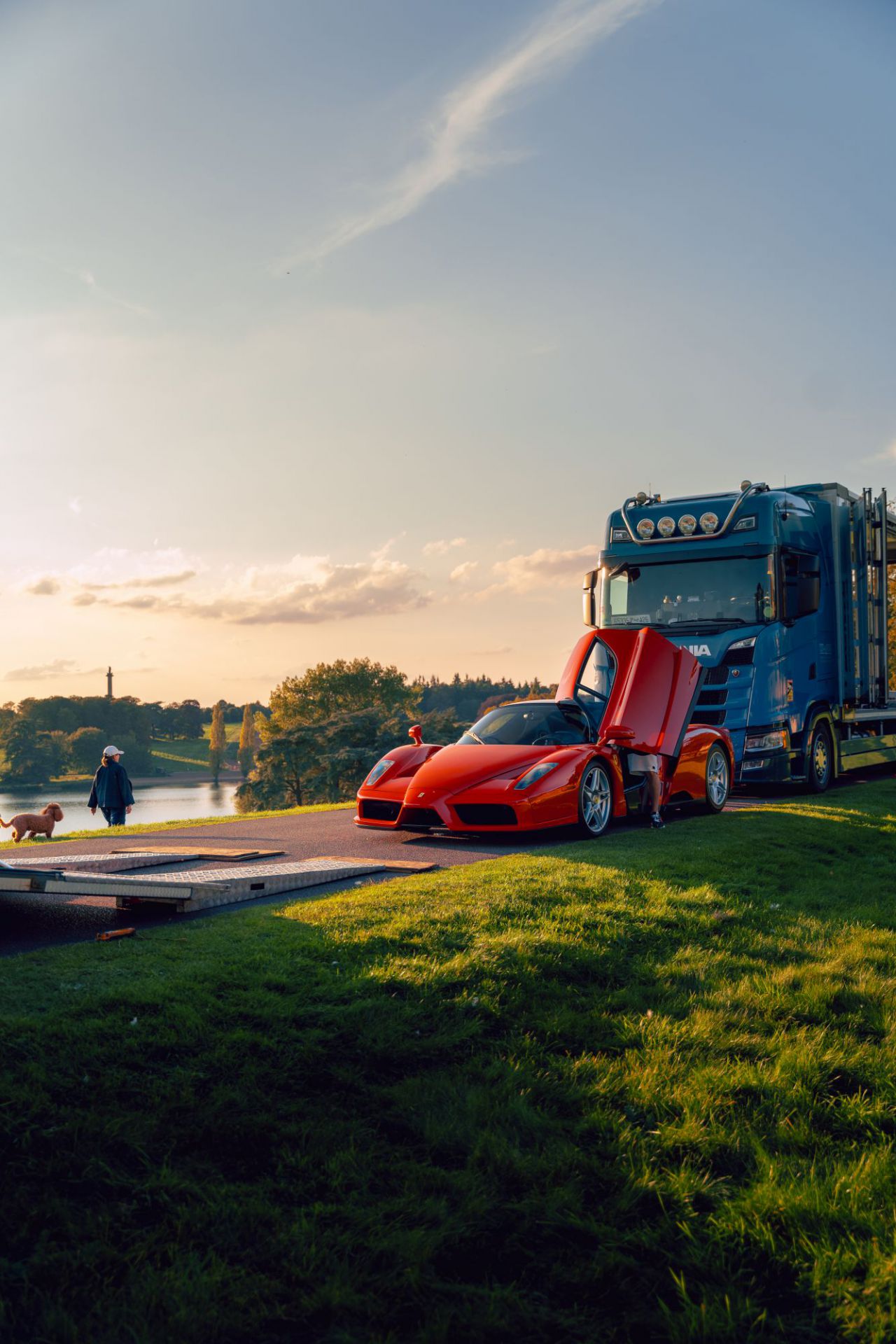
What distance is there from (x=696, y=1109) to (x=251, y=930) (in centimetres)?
298

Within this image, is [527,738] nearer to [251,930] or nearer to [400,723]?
[251,930]

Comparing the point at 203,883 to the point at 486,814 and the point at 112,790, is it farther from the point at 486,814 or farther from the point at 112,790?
the point at 112,790

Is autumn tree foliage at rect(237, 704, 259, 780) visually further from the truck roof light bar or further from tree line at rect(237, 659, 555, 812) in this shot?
the truck roof light bar

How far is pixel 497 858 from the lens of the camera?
9.37m

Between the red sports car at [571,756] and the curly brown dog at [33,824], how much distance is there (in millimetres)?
8245

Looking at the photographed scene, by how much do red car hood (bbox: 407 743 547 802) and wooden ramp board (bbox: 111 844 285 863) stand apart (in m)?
1.73

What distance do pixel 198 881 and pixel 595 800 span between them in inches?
217

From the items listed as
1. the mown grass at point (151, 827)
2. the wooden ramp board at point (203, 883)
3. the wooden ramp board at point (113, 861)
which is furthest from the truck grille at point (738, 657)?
the wooden ramp board at point (113, 861)

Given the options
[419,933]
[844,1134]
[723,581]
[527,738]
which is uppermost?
[723,581]

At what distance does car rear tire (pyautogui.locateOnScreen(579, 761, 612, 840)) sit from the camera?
1112 centimetres

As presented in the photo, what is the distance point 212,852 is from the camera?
393 inches

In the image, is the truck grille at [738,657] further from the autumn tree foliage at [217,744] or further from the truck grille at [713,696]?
the autumn tree foliage at [217,744]

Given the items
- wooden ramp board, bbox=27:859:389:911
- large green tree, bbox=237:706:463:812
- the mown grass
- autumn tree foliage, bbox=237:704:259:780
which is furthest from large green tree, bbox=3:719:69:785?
wooden ramp board, bbox=27:859:389:911

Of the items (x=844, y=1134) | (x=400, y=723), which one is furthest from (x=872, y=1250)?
(x=400, y=723)
